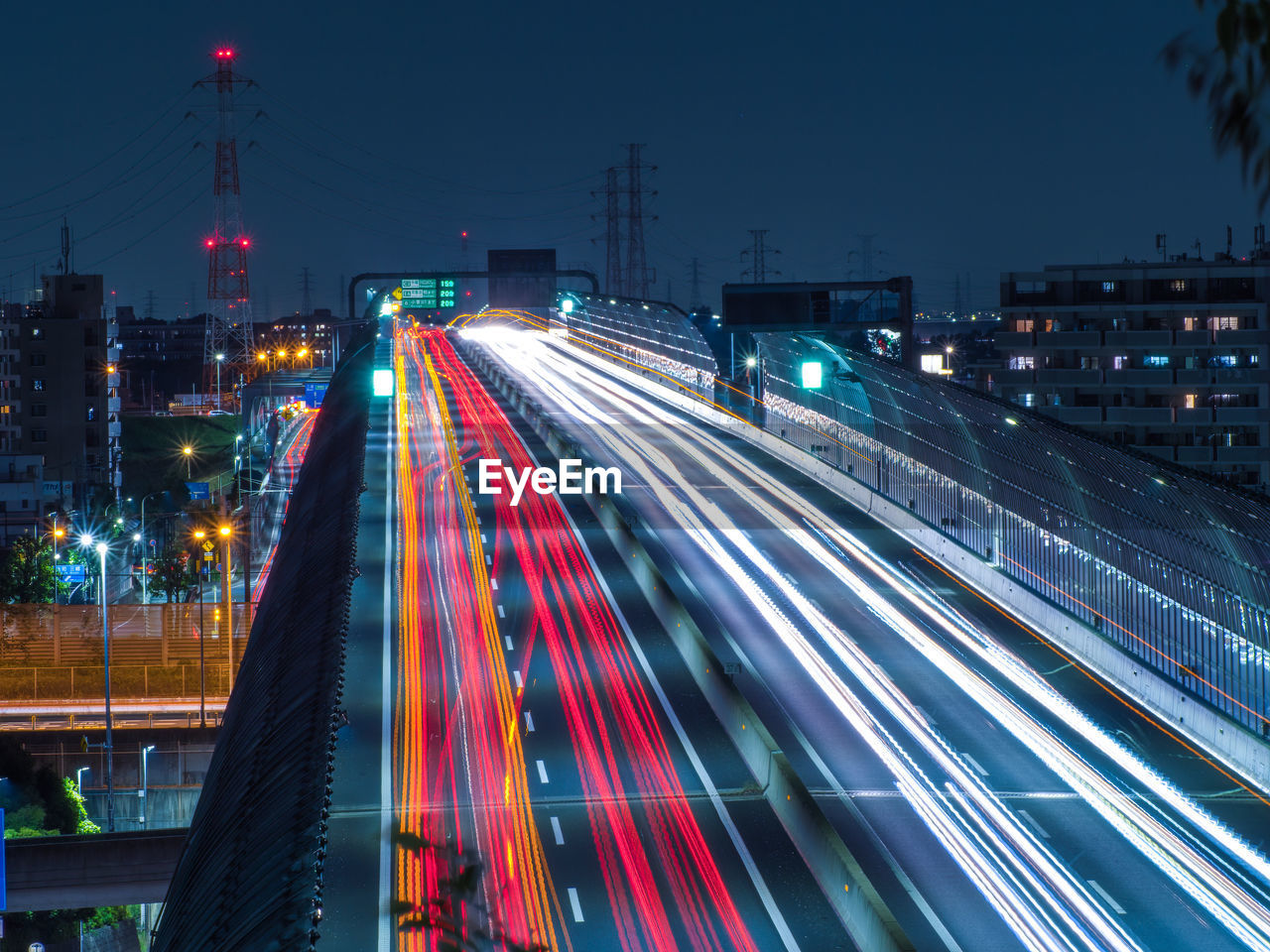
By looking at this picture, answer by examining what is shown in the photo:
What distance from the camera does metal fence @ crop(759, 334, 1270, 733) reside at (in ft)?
71.1

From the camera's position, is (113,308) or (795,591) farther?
(113,308)

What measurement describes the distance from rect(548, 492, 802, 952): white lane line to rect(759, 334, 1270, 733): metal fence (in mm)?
7393

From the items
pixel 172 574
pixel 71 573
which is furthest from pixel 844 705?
pixel 71 573

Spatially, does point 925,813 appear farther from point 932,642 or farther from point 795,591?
point 795,591

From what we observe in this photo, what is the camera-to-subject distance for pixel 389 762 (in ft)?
73.9

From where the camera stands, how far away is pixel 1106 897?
17484 mm

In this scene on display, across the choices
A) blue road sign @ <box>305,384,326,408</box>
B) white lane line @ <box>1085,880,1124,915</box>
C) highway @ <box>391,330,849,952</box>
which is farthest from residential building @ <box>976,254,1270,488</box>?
white lane line @ <box>1085,880,1124,915</box>

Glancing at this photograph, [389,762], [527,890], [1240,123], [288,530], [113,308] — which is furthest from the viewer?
[113,308]

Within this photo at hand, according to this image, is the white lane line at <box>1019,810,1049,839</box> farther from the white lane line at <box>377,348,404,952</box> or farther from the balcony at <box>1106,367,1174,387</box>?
the balcony at <box>1106,367,1174,387</box>

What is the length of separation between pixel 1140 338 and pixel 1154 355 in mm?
1074

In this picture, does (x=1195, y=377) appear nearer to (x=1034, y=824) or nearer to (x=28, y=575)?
(x=28, y=575)

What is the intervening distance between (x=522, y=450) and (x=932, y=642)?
29.3 metres

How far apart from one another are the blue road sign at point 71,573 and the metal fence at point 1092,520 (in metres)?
46.0

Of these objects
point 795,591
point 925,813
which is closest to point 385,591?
point 795,591
